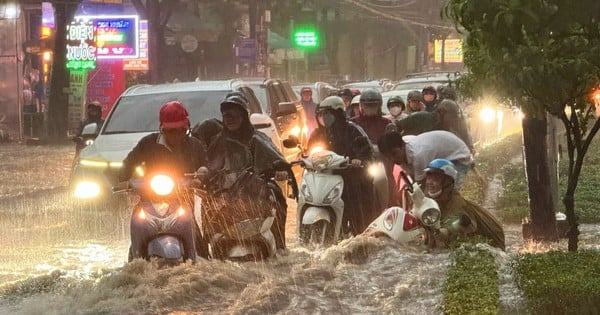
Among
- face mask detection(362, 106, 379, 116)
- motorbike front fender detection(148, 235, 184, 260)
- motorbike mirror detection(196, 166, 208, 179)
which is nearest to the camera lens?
motorbike front fender detection(148, 235, 184, 260)

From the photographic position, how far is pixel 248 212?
27.4ft

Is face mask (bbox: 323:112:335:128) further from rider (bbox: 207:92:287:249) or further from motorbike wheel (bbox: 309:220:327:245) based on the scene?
rider (bbox: 207:92:287:249)

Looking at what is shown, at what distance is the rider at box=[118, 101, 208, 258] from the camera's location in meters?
7.84

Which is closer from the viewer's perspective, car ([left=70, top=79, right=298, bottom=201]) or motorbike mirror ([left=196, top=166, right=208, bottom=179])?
motorbike mirror ([left=196, top=166, right=208, bottom=179])

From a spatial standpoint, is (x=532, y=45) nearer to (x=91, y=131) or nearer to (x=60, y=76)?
(x=91, y=131)

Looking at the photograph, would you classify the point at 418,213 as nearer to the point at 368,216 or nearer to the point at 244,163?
the point at 244,163

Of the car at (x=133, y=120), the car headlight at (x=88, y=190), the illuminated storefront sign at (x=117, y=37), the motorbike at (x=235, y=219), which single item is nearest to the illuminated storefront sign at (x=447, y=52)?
the illuminated storefront sign at (x=117, y=37)

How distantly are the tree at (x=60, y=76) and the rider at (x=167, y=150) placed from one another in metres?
25.7

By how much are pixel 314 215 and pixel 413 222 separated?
4.42ft

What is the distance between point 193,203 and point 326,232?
63.5 inches

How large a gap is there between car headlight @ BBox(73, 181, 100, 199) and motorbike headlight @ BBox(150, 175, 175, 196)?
18.0ft

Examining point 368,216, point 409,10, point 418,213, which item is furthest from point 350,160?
point 409,10

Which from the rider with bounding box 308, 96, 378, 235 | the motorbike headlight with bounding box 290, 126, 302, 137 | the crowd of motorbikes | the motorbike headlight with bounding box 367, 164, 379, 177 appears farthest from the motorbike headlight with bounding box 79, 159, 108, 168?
the motorbike headlight with bounding box 290, 126, 302, 137

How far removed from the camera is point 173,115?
7816 mm
